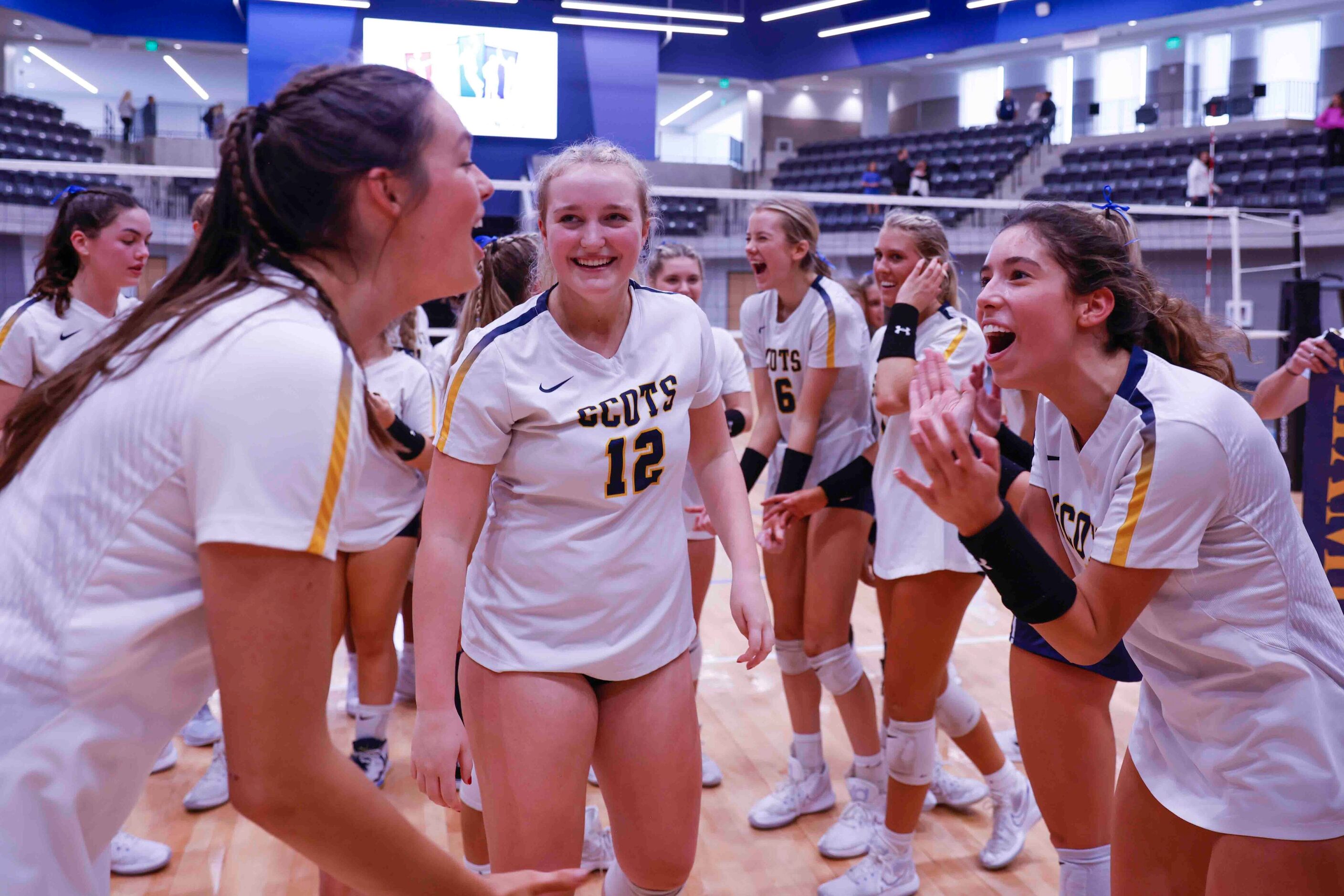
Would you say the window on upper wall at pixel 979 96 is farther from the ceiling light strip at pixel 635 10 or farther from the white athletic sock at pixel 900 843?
the white athletic sock at pixel 900 843

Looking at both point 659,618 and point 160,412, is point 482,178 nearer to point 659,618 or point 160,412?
point 160,412

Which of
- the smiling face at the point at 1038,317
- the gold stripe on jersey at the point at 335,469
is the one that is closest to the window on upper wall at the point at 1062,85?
the smiling face at the point at 1038,317

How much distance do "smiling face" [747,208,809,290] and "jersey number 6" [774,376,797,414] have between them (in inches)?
13.0

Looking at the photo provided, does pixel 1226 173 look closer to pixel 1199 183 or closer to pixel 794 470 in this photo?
pixel 1199 183

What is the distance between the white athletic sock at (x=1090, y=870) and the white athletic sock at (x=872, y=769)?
3.19 ft

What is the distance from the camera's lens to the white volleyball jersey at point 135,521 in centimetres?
→ 87

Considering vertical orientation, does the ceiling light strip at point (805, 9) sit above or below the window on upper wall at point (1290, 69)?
above

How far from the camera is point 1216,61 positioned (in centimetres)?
2044

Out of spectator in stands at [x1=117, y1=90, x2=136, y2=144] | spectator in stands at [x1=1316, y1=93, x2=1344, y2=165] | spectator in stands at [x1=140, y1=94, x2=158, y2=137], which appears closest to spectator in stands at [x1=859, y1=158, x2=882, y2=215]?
spectator in stands at [x1=1316, y1=93, x2=1344, y2=165]

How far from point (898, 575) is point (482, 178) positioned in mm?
2001

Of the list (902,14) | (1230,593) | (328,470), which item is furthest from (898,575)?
(902,14)

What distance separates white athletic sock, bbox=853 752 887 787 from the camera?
3281mm

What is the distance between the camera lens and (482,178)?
1.21 m

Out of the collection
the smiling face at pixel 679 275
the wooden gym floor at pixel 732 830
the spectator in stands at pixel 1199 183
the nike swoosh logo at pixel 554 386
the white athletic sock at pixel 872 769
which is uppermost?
the spectator in stands at pixel 1199 183
